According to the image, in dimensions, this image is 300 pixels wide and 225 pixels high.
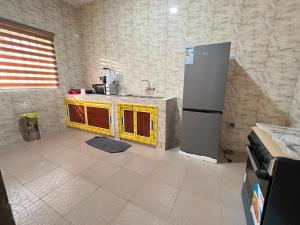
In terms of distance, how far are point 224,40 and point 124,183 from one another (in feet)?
8.93

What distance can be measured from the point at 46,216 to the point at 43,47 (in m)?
3.41

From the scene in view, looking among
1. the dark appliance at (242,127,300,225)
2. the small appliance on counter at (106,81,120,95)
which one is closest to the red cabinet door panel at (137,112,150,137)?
the small appliance on counter at (106,81,120,95)

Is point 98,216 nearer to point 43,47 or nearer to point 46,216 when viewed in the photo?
point 46,216

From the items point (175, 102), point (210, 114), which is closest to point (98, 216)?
point (210, 114)

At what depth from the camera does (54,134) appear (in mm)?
3381

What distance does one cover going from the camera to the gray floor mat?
2654 millimetres

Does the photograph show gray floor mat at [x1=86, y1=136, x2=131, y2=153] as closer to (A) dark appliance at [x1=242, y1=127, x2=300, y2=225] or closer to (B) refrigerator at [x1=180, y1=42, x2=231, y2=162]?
(B) refrigerator at [x1=180, y1=42, x2=231, y2=162]

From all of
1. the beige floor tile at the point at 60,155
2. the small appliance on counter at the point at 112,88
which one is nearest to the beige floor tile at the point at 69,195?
the beige floor tile at the point at 60,155

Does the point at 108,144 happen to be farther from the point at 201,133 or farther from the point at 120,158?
the point at 201,133

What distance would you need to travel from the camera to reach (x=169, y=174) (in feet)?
6.44

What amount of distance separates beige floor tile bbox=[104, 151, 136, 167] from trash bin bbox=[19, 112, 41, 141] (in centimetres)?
186

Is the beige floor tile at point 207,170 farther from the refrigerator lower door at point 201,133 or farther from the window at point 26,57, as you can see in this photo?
the window at point 26,57

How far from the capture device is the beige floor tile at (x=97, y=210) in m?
1.31

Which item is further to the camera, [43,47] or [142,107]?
[43,47]
